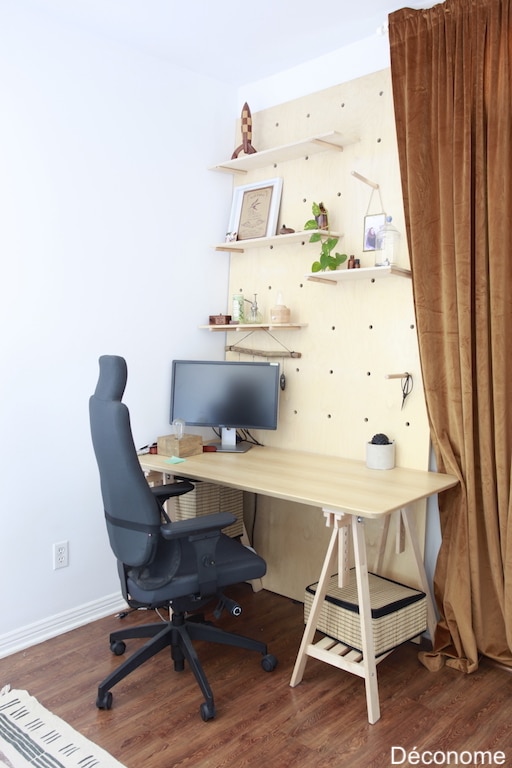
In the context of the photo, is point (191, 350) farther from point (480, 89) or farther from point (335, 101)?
point (480, 89)

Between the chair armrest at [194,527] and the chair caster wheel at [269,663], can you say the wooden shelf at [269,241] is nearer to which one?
the chair armrest at [194,527]

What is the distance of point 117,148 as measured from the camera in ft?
9.65

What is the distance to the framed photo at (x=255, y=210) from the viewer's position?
3211 mm

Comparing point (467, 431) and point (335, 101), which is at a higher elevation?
point (335, 101)

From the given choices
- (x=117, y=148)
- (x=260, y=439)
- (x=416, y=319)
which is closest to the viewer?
(x=416, y=319)

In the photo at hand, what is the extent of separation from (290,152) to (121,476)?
70.6 inches

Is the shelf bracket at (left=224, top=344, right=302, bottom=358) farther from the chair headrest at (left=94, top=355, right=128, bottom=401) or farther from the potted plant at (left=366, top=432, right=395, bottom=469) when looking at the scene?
A: the chair headrest at (left=94, top=355, right=128, bottom=401)

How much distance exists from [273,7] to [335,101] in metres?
0.52

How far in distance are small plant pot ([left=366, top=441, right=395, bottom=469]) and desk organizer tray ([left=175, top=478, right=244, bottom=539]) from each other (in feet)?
2.52

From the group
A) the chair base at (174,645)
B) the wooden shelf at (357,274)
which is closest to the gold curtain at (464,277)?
the wooden shelf at (357,274)

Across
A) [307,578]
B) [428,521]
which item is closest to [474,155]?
[428,521]

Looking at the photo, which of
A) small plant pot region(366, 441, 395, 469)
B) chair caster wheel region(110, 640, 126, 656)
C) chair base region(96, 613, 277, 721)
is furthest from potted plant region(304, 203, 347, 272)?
chair caster wheel region(110, 640, 126, 656)

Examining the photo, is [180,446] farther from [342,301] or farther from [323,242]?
[323,242]

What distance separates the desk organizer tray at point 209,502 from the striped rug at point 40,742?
1.10 m
